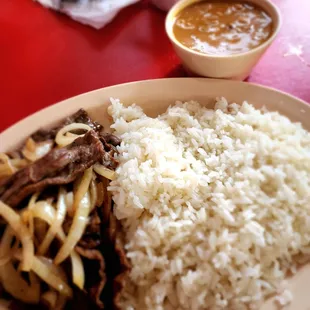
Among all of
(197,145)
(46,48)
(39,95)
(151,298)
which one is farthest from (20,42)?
(151,298)

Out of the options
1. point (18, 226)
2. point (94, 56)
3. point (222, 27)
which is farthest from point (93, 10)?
point (18, 226)

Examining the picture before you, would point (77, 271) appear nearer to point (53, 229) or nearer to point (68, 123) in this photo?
point (53, 229)

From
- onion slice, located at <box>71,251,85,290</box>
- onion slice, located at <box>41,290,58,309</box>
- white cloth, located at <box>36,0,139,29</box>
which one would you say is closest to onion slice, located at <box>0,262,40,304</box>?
onion slice, located at <box>41,290,58,309</box>

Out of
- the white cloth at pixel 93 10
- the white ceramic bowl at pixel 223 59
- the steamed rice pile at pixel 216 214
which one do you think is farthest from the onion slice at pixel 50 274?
the white cloth at pixel 93 10

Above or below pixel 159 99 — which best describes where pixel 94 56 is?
below

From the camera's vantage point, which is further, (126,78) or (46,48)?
(46,48)

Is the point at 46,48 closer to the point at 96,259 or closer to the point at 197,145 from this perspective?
the point at 197,145
